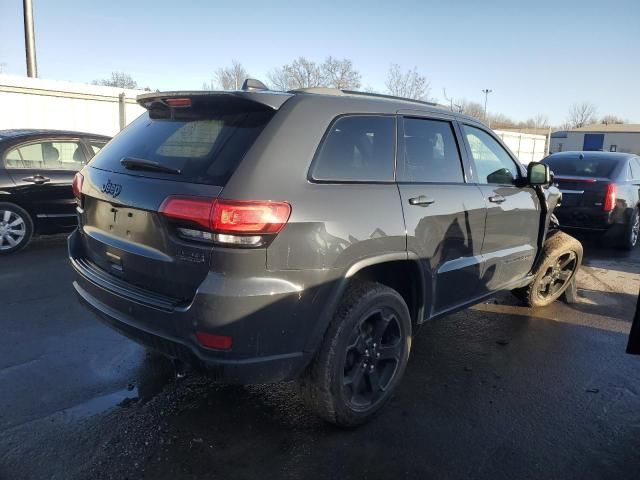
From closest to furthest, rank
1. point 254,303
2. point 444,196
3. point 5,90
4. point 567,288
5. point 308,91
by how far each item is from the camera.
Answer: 1. point 254,303
2. point 308,91
3. point 444,196
4. point 567,288
5. point 5,90

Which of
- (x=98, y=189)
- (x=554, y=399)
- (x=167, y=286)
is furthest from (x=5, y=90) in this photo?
(x=554, y=399)

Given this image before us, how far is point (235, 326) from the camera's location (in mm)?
2328

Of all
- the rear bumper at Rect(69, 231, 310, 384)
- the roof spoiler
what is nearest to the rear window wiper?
the roof spoiler

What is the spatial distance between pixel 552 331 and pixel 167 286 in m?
3.63

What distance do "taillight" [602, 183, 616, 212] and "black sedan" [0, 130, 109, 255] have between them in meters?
7.78

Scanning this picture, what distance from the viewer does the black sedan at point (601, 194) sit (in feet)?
25.1

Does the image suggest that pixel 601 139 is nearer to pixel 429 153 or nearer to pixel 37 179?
pixel 37 179

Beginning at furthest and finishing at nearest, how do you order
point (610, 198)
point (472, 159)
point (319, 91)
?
1. point (610, 198)
2. point (472, 159)
3. point (319, 91)

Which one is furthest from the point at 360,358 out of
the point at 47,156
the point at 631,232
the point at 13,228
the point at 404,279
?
the point at 631,232

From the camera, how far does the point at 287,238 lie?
2.40 meters

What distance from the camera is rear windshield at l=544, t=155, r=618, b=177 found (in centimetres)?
807

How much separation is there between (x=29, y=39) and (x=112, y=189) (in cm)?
1376

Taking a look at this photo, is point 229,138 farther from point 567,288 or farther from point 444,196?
point 567,288

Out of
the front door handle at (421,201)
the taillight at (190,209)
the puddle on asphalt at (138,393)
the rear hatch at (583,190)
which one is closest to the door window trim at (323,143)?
the front door handle at (421,201)
